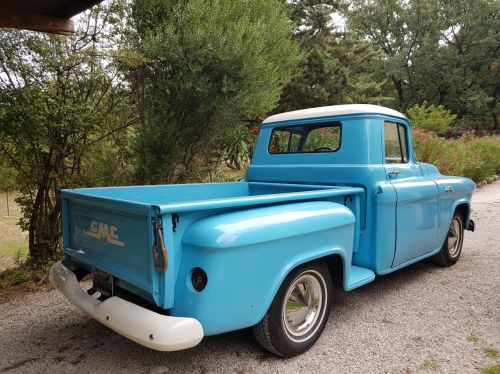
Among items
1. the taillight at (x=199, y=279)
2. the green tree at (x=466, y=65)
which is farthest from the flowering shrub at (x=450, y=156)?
the green tree at (x=466, y=65)

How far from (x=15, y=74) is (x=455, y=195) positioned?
207 inches

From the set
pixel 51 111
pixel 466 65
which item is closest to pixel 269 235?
pixel 51 111

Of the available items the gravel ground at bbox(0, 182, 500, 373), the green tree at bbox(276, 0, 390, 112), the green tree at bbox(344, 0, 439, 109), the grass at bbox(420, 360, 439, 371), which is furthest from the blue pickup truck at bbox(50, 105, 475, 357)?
the green tree at bbox(344, 0, 439, 109)

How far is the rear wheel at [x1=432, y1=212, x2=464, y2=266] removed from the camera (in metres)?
4.71

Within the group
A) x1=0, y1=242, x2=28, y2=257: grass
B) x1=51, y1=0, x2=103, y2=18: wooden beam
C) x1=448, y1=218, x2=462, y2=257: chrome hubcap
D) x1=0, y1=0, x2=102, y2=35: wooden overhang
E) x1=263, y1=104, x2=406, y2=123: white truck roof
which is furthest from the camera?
x1=0, y1=242, x2=28, y2=257: grass

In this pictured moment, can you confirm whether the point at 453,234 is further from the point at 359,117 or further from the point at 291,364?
the point at 291,364

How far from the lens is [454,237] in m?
4.93

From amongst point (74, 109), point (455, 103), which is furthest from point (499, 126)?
Answer: point (74, 109)

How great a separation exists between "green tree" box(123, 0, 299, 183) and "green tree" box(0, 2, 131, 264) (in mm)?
530

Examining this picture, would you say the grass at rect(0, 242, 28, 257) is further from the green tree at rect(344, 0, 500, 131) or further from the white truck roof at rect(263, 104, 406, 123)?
the green tree at rect(344, 0, 500, 131)

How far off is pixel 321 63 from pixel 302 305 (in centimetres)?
1355

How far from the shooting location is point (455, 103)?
106 ft

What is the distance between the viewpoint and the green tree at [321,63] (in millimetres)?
14758

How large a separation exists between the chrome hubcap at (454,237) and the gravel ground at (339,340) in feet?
2.37
